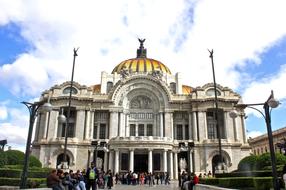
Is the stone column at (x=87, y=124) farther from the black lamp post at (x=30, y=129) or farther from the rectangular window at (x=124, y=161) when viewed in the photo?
the black lamp post at (x=30, y=129)

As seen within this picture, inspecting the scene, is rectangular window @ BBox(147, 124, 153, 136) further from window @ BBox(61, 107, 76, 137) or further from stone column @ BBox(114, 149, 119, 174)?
window @ BBox(61, 107, 76, 137)

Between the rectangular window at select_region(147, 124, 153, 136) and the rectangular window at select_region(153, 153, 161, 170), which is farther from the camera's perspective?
the rectangular window at select_region(147, 124, 153, 136)

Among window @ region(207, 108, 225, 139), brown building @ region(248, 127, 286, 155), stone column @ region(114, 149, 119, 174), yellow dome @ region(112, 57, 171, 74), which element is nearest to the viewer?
stone column @ region(114, 149, 119, 174)

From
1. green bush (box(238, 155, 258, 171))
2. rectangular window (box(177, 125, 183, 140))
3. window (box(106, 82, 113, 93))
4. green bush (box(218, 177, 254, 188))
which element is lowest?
green bush (box(218, 177, 254, 188))

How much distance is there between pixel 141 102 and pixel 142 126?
4800mm

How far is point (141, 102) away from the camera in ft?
185

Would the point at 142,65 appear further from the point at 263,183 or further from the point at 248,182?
the point at 263,183

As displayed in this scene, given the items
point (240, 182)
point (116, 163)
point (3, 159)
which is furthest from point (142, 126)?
point (240, 182)

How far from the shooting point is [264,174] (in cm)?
2647

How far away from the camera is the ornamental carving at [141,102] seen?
56094 mm

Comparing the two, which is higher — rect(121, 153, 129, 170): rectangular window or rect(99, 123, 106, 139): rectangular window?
rect(99, 123, 106, 139): rectangular window

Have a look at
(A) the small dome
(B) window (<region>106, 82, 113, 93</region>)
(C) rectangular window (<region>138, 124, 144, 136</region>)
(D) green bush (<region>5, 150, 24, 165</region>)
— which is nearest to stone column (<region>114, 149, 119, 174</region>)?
(C) rectangular window (<region>138, 124, 144, 136</region>)

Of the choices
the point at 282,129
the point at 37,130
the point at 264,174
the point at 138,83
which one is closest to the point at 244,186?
the point at 264,174

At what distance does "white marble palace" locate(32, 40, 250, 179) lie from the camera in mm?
50094
